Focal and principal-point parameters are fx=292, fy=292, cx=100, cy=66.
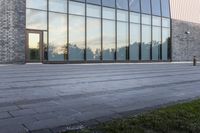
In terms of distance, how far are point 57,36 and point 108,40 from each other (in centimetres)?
520

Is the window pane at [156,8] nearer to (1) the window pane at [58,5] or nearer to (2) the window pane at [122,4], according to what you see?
(2) the window pane at [122,4]

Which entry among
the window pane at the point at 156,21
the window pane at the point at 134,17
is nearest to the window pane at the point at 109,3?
the window pane at the point at 134,17

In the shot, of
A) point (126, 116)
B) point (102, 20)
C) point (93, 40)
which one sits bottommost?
point (126, 116)

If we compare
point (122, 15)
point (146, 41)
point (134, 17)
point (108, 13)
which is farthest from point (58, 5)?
point (146, 41)

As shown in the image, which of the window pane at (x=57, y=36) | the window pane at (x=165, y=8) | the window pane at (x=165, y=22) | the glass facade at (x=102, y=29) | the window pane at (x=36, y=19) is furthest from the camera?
the window pane at (x=165, y=22)

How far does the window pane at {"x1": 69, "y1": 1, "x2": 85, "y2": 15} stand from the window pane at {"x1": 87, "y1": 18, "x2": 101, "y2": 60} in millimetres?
952

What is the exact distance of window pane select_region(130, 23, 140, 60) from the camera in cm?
2734

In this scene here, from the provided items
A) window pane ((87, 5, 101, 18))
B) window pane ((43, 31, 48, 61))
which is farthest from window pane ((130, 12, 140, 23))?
Answer: window pane ((43, 31, 48, 61))

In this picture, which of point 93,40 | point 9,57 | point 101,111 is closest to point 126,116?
point 101,111

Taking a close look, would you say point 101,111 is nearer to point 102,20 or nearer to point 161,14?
point 102,20

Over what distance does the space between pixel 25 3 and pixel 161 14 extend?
50.2ft

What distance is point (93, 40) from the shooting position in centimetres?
2445

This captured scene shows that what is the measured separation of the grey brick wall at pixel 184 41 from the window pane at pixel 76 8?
12.6 meters

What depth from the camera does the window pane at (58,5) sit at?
2188 cm
